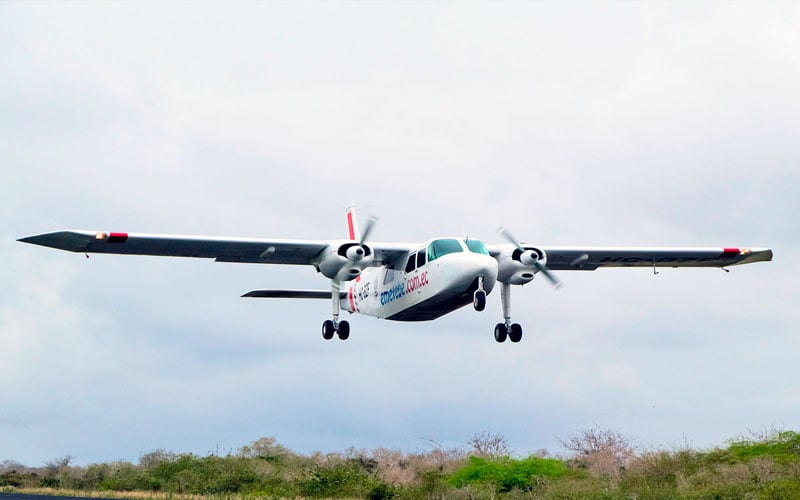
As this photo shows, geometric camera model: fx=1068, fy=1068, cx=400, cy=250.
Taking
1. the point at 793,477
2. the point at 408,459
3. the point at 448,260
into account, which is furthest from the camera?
the point at 408,459

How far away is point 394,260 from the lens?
30.1 metres

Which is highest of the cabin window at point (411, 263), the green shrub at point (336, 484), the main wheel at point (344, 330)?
the cabin window at point (411, 263)

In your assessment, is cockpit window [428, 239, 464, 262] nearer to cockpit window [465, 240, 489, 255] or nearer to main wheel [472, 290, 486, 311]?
cockpit window [465, 240, 489, 255]

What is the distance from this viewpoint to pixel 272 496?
30.4 m

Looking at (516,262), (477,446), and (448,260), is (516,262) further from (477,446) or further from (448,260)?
(477,446)

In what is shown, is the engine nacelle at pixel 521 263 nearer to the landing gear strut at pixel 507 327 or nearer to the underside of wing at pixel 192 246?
the landing gear strut at pixel 507 327

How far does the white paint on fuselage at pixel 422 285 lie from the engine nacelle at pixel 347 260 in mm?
1157

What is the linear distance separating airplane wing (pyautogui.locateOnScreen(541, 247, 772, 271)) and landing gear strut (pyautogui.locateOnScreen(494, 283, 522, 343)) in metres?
2.58

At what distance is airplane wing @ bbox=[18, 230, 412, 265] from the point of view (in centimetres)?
2819

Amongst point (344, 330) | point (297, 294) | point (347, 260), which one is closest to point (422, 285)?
point (347, 260)

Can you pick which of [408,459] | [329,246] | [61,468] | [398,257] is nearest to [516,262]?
[398,257]

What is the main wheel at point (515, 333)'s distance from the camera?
97.2ft

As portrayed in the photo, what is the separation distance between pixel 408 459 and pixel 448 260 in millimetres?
18816

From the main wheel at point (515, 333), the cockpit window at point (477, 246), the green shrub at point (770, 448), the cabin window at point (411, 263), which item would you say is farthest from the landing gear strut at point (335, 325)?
the green shrub at point (770, 448)
